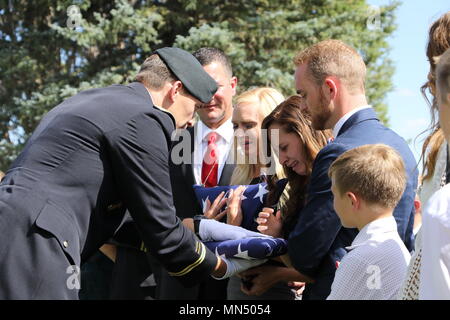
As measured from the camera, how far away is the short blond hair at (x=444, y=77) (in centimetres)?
212

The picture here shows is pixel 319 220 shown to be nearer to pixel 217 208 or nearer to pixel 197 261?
pixel 197 261

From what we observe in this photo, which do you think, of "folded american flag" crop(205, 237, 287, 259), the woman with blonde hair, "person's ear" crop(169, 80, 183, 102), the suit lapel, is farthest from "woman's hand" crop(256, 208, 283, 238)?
Answer: the suit lapel

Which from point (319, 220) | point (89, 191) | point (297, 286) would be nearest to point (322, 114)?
point (319, 220)

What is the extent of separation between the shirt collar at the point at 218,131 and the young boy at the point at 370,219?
214 cm

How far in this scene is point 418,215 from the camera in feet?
16.2

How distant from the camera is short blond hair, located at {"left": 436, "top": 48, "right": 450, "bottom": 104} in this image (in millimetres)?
2119

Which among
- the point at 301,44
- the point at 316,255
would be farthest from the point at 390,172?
the point at 301,44

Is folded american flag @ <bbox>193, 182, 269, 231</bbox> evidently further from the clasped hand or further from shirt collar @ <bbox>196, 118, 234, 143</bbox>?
shirt collar @ <bbox>196, 118, 234, 143</bbox>

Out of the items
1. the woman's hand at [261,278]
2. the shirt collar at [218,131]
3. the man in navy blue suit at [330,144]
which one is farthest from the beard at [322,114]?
the shirt collar at [218,131]

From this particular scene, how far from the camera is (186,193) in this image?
4.74 meters

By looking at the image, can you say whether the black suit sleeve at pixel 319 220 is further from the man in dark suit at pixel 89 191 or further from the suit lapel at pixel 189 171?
the suit lapel at pixel 189 171

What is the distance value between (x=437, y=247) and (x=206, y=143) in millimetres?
3256
